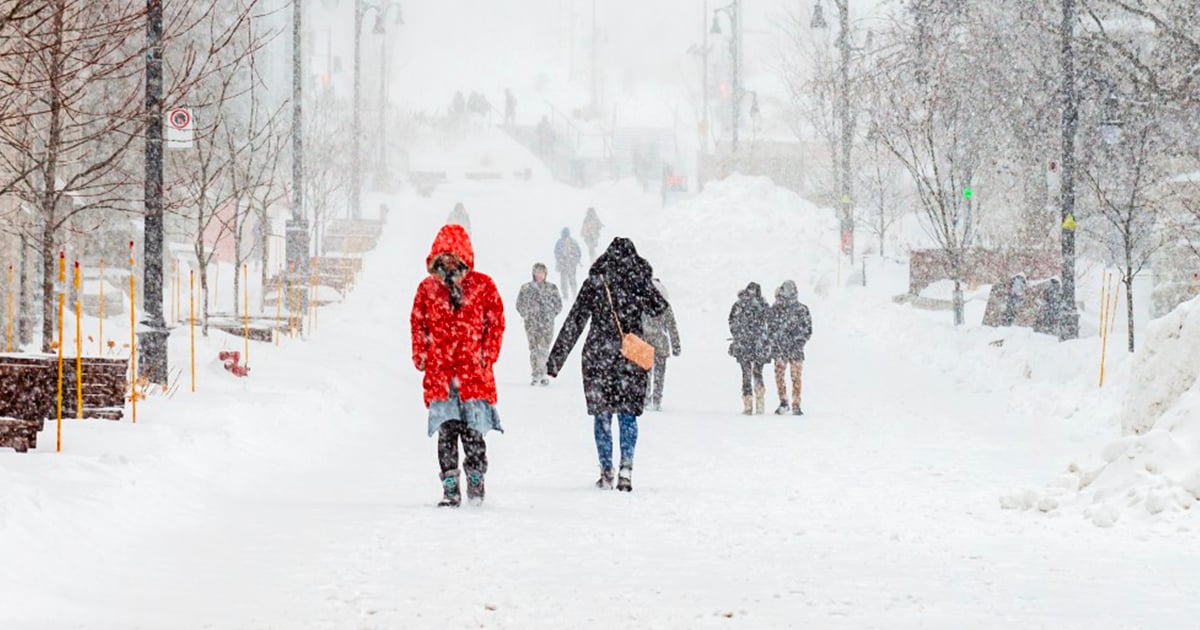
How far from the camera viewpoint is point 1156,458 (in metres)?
8.51

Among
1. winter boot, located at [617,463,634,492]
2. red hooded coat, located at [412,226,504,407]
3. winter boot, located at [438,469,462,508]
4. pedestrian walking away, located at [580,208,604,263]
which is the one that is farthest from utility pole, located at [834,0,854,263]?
winter boot, located at [438,469,462,508]

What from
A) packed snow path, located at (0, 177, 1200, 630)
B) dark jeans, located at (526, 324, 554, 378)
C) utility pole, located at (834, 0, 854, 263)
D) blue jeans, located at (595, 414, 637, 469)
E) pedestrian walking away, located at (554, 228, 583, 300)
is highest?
utility pole, located at (834, 0, 854, 263)

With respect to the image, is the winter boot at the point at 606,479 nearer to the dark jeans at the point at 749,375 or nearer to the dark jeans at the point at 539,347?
the dark jeans at the point at 749,375

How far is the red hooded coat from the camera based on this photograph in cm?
839

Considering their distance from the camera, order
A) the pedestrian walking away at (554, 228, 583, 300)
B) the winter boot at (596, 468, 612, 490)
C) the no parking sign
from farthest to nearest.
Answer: the pedestrian walking away at (554, 228, 583, 300), the no parking sign, the winter boot at (596, 468, 612, 490)

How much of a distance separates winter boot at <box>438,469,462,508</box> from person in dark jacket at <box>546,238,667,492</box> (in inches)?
51.4

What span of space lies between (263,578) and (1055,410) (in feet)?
36.2

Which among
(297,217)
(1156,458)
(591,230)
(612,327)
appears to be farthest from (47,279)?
(591,230)

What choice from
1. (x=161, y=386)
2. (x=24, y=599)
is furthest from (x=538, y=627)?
(x=161, y=386)

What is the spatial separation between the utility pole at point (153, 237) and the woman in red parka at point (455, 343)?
5099 millimetres

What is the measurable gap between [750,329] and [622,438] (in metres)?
6.75

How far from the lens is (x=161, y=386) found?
13398mm

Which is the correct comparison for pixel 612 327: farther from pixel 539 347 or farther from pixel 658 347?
pixel 539 347

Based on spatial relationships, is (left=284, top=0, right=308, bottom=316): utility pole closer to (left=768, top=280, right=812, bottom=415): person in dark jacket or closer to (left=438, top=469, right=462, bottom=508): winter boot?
(left=768, top=280, right=812, bottom=415): person in dark jacket
